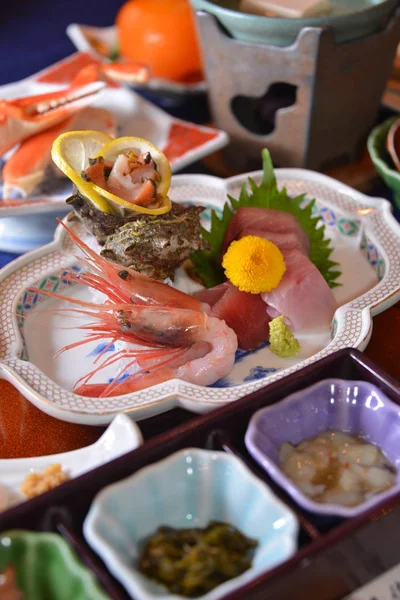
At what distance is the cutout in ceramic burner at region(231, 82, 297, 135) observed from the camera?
193 centimetres

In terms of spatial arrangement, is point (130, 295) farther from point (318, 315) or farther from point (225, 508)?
point (225, 508)

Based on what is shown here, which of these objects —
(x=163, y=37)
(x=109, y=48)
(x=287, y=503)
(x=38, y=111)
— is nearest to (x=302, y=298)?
(x=287, y=503)

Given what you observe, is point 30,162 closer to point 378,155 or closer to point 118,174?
point 118,174

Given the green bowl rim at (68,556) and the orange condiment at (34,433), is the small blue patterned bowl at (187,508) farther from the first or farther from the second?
the orange condiment at (34,433)

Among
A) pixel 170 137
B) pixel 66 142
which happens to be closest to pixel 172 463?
pixel 66 142

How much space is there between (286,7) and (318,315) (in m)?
0.98

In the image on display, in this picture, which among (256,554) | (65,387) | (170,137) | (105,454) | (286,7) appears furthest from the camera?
(170,137)

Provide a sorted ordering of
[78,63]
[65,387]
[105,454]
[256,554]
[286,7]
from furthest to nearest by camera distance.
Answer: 1. [78,63]
2. [286,7]
3. [65,387]
4. [105,454]
5. [256,554]

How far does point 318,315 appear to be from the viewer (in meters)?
1.49

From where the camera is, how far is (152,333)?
1.41 m

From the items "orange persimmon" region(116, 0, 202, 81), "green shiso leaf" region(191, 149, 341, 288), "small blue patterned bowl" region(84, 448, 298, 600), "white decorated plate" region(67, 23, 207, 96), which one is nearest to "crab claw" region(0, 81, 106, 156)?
Answer: "white decorated plate" region(67, 23, 207, 96)

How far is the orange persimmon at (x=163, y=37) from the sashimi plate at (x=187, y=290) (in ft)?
2.72

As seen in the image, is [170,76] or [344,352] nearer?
[344,352]

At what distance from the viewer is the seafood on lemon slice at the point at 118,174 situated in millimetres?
1423
